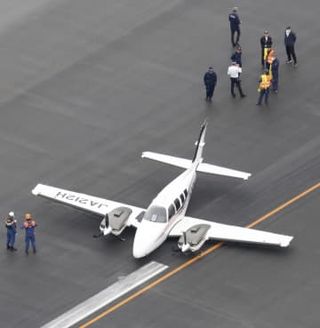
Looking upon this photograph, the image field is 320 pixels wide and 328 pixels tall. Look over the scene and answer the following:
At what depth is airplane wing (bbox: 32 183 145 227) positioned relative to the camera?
7381 centimetres

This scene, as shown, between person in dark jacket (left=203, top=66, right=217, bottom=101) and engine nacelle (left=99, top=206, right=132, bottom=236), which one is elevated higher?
person in dark jacket (left=203, top=66, right=217, bottom=101)

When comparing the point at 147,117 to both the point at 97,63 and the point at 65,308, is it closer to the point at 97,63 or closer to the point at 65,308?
the point at 97,63

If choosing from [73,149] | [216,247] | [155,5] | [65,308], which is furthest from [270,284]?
[155,5]

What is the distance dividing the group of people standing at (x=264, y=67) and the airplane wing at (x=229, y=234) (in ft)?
42.2

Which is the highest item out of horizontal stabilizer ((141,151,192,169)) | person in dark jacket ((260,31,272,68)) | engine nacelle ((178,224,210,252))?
person in dark jacket ((260,31,272,68))

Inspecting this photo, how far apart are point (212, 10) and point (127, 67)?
8.24 m

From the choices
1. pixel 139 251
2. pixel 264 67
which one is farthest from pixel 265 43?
pixel 139 251

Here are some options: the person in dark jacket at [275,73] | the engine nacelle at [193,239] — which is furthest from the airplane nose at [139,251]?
the person in dark jacket at [275,73]

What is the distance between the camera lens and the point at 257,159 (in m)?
78.8

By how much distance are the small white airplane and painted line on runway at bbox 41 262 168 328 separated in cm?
92

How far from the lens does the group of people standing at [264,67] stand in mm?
83312

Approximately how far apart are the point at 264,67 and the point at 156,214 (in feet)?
56.4

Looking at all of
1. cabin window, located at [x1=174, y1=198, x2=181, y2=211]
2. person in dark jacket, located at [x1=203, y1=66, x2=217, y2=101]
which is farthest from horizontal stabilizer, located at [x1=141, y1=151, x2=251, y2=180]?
person in dark jacket, located at [x1=203, y1=66, x2=217, y2=101]

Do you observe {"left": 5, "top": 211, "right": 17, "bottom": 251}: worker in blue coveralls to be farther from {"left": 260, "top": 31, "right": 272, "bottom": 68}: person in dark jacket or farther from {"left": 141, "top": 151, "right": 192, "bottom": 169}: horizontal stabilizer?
{"left": 260, "top": 31, "right": 272, "bottom": 68}: person in dark jacket
